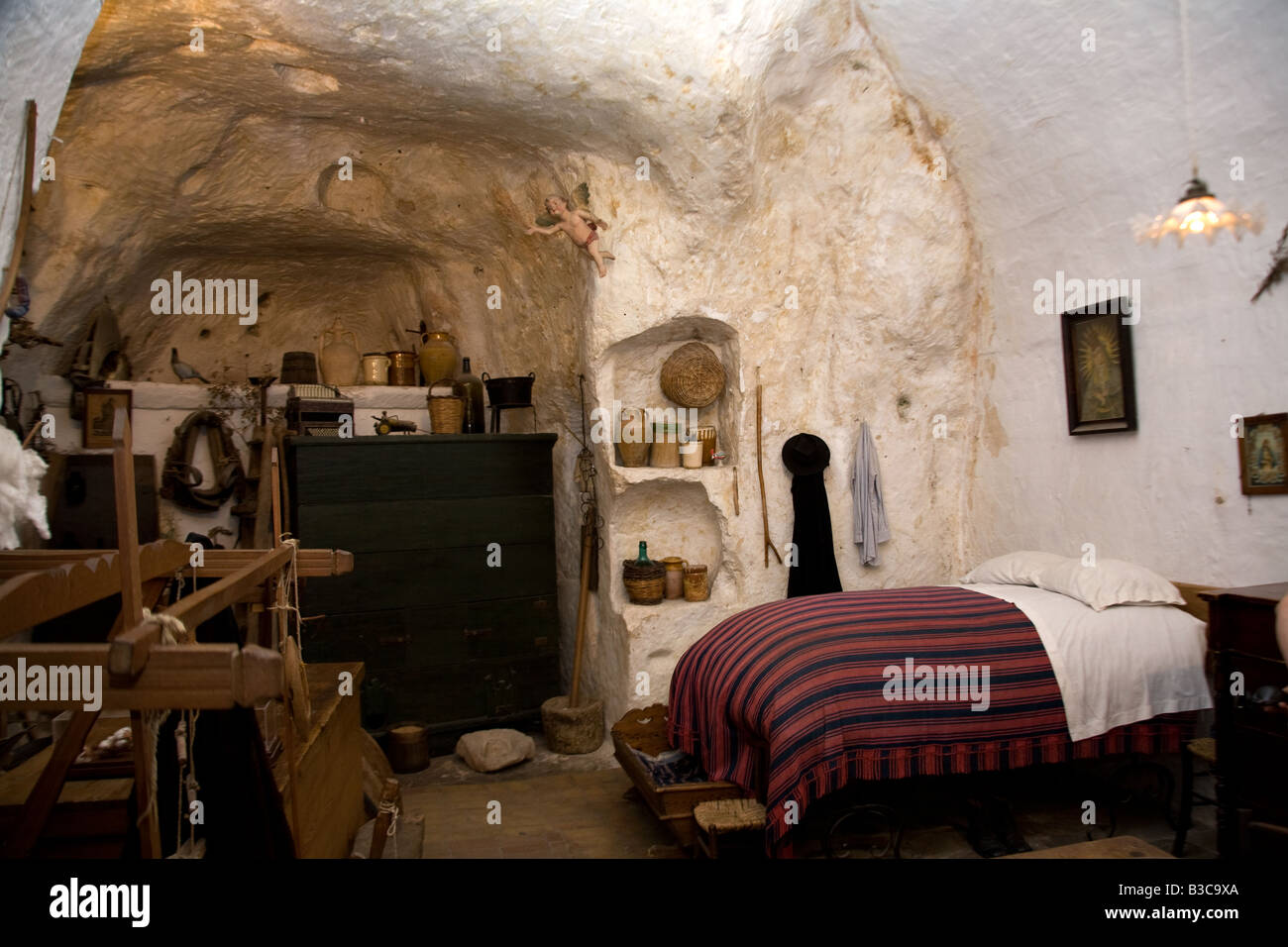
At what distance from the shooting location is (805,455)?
5309 mm

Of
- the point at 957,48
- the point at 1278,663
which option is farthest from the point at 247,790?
the point at 957,48

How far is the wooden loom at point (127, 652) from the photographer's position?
1.35 meters

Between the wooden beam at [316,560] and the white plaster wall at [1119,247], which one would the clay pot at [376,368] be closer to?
the wooden beam at [316,560]

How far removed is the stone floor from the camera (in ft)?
12.4

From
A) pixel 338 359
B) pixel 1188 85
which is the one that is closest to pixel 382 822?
pixel 338 359

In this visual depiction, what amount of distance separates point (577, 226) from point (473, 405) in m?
1.59

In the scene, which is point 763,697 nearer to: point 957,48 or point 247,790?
point 247,790

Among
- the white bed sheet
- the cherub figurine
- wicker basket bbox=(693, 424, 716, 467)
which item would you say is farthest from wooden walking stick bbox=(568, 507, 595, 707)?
the white bed sheet

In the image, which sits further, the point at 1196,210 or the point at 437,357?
the point at 437,357

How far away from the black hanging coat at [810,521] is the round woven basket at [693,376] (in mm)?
570

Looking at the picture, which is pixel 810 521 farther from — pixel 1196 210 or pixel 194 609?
pixel 194 609

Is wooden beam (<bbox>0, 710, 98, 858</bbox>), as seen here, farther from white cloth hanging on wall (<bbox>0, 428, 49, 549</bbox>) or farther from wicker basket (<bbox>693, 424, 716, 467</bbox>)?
Answer: wicker basket (<bbox>693, 424, 716, 467</bbox>)

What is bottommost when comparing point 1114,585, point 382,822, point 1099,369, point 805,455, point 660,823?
point 660,823

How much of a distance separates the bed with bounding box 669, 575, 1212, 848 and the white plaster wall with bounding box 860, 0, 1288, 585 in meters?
0.74
